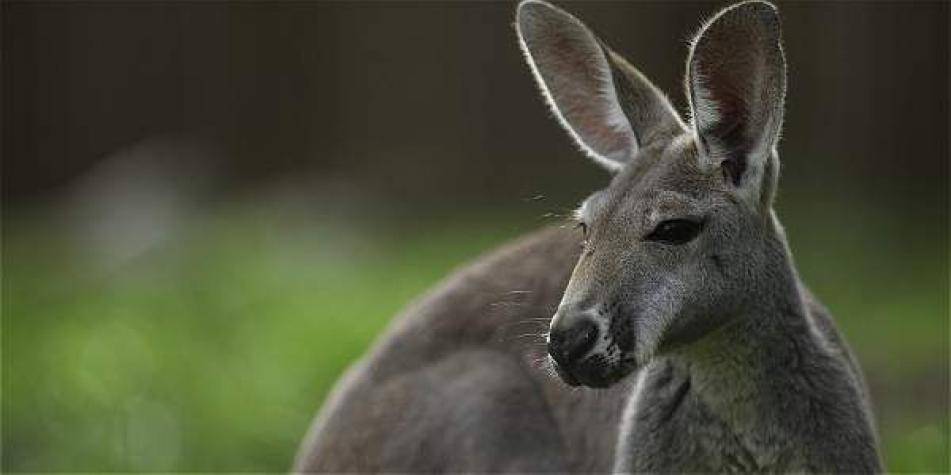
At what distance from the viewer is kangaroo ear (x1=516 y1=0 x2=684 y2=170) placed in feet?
14.2

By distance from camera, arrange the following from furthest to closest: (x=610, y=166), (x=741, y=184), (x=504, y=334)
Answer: (x=504, y=334)
(x=610, y=166)
(x=741, y=184)

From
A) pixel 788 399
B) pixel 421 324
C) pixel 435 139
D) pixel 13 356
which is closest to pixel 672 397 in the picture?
pixel 788 399

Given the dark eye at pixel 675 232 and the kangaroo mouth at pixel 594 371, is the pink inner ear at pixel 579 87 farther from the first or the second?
the kangaroo mouth at pixel 594 371

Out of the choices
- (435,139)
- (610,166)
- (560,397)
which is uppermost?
(610,166)

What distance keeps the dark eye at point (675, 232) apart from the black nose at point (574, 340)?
0.94 ft

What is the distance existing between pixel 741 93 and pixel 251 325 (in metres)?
5.40

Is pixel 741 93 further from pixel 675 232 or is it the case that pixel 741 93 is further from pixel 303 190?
pixel 303 190

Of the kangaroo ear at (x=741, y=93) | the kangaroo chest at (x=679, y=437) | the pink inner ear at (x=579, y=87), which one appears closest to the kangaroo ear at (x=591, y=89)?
the pink inner ear at (x=579, y=87)

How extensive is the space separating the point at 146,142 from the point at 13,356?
233 inches

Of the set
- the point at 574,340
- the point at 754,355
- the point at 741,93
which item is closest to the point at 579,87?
the point at 741,93

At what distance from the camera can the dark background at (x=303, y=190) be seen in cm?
741

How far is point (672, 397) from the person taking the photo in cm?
422

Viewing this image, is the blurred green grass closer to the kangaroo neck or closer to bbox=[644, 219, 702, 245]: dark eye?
the kangaroo neck

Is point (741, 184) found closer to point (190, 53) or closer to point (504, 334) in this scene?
point (504, 334)
